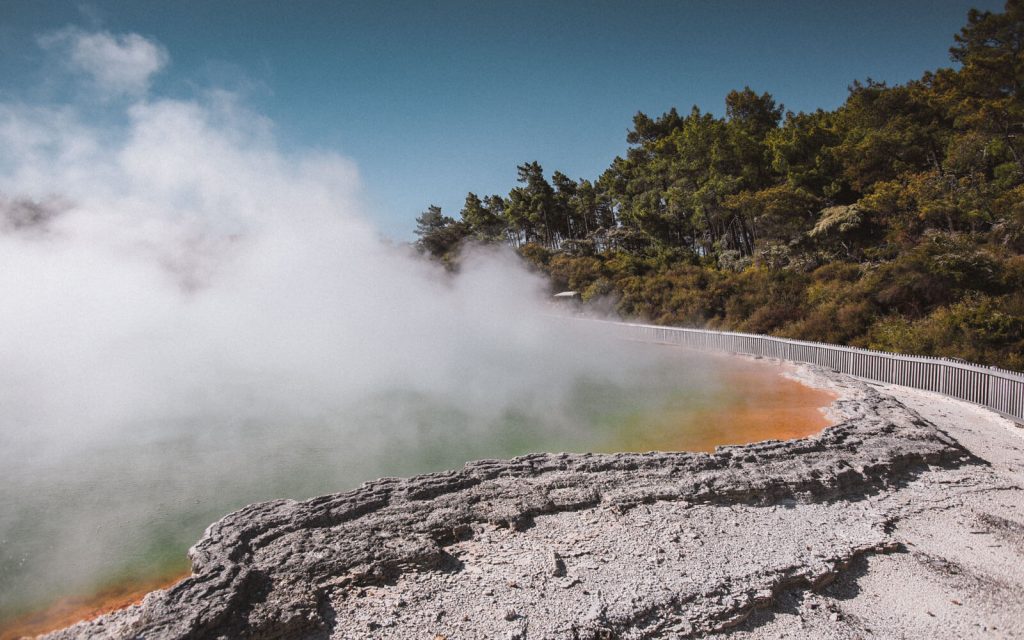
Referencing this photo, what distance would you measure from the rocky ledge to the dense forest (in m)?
7.13

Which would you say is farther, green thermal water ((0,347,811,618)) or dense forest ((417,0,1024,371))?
dense forest ((417,0,1024,371))

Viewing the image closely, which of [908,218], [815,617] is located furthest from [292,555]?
[908,218]

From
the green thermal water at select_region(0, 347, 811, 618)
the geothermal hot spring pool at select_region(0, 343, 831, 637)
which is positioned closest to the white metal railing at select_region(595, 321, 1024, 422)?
the geothermal hot spring pool at select_region(0, 343, 831, 637)

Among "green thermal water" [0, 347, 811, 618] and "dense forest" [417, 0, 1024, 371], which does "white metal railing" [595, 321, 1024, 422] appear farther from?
"green thermal water" [0, 347, 811, 618]

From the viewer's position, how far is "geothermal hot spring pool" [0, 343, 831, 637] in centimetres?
455

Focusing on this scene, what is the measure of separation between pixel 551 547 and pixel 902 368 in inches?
373

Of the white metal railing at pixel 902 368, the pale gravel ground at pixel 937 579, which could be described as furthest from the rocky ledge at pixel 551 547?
the white metal railing at pixel 902 368

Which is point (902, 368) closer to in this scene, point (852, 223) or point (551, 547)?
point (551, 547)

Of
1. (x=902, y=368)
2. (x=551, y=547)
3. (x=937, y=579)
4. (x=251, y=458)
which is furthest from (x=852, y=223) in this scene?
(x=251, y=458)

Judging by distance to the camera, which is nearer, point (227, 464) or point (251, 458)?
point (227, 464)

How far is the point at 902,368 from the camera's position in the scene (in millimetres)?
10109

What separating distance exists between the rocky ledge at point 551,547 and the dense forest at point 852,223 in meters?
7.13

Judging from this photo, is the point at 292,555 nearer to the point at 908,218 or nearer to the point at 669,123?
the point at 908,218

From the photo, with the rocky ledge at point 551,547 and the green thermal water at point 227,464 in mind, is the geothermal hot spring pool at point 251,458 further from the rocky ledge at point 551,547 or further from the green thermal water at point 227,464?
the rocky ledge at point 551,547
